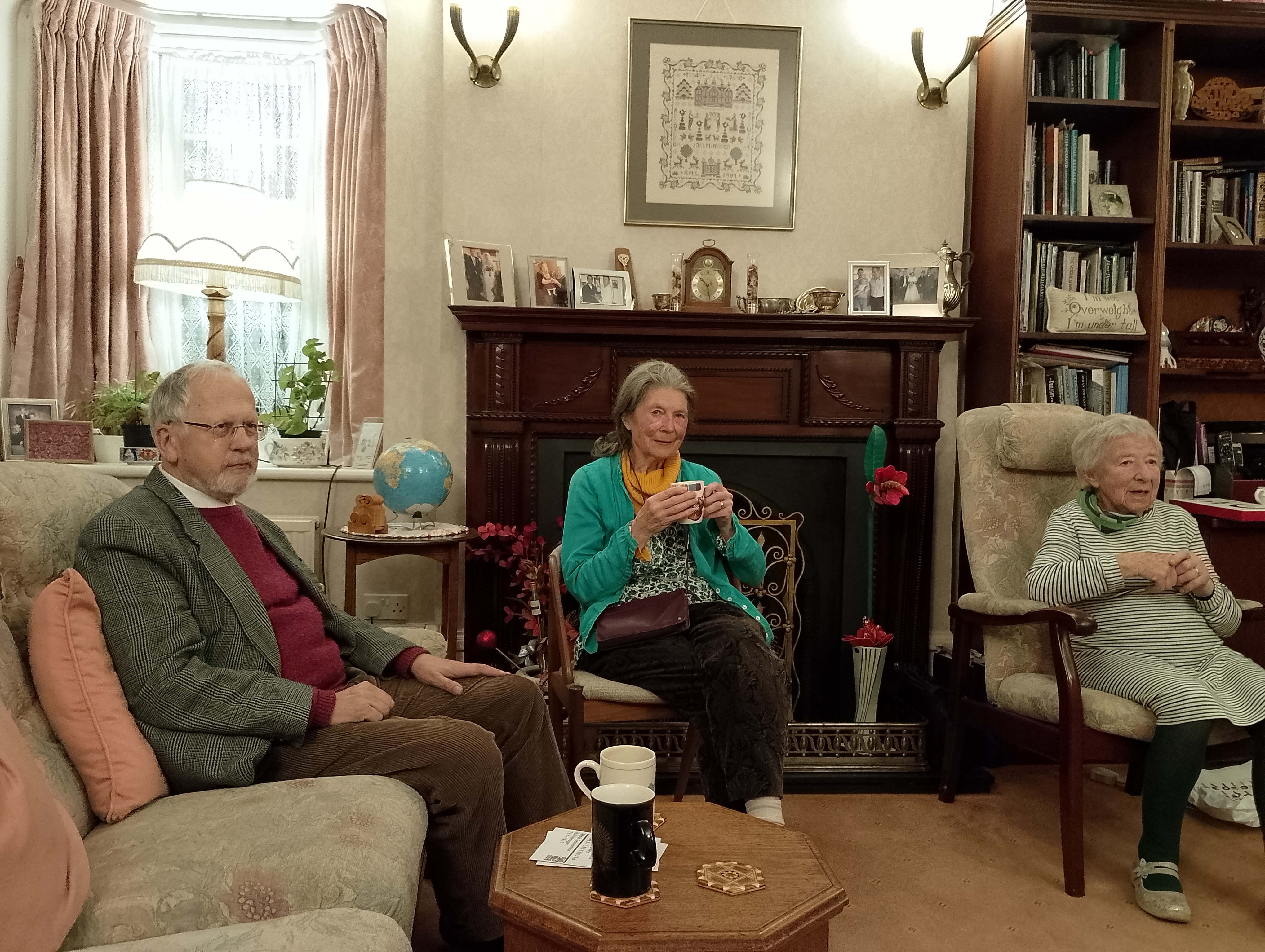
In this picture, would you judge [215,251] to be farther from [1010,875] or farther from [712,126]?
[1010,875]

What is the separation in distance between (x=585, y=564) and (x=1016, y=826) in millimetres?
1348

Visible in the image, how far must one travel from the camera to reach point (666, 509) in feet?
6.98

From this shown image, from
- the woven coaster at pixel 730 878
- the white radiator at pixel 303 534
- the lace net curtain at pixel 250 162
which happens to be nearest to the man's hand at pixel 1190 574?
the woven coaster at pixel 730 878

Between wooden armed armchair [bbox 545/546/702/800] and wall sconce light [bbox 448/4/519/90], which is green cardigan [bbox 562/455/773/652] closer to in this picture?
wooden armed armchair [bbox 545/546/702/800]

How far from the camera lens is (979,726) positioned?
2535mm

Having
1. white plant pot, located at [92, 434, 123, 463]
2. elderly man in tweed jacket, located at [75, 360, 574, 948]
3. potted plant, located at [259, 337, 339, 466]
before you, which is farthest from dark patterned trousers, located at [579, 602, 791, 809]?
white plant pot, located at [92, 434, 123, 463]

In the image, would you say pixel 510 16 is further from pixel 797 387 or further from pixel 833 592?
pixel 833 592

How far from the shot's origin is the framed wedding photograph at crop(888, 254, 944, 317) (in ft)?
10.3

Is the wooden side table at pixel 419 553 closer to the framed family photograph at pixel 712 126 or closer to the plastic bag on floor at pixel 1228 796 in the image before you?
the framed family photograph at pixel 712 126

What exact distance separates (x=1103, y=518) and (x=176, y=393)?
210 centimetres

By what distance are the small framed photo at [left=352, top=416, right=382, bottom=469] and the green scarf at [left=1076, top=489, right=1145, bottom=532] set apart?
2.21 meters

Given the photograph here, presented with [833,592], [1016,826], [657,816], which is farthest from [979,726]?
[657,816]

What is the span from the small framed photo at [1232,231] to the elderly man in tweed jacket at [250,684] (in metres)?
2.74

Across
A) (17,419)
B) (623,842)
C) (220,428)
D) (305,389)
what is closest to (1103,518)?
(623,842)
